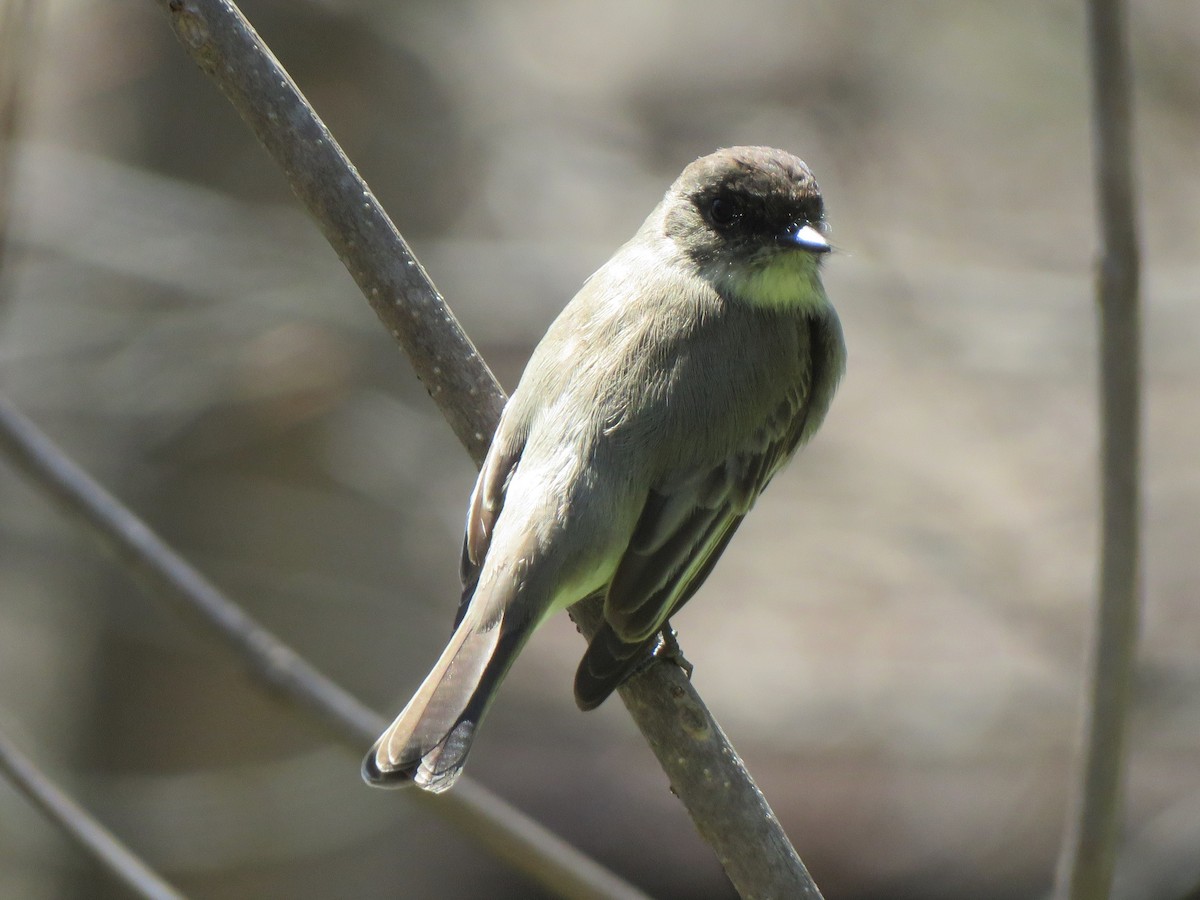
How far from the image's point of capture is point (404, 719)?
2408 mm

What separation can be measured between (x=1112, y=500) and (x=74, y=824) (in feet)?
6.02

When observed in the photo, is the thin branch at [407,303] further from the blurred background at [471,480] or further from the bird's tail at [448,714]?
the blurred background at [471,480]

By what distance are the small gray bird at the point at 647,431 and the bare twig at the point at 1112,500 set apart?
0.84 m

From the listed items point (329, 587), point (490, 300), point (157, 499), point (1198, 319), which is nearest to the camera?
point (157, 499)

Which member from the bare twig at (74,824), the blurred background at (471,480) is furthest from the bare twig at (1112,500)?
the blurred background at (471,480)

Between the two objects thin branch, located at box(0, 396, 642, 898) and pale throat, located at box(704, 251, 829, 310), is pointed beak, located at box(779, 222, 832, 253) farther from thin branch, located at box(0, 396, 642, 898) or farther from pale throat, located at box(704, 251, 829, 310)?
thin branch, located at box(0, 396, 642, 898)

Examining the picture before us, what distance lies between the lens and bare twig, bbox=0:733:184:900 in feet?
7.41

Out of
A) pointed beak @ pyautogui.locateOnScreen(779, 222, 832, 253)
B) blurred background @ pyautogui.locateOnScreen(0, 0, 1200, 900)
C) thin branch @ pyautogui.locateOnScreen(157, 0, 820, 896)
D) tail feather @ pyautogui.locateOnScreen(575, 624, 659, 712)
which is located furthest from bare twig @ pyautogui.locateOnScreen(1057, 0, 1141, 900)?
blurred background @ pyautogui.locateOnScreen(0, 0, 1200, 900)

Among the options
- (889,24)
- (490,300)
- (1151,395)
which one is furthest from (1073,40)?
(490,300)

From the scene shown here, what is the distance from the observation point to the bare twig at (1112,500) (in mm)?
2074

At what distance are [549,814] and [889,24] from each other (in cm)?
615

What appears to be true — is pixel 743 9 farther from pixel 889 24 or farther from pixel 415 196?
pixel 415 196

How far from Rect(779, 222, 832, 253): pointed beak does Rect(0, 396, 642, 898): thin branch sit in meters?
1.46

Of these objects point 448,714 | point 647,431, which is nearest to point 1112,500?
point 647,431
